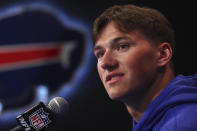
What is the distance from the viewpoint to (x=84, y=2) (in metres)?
2.36

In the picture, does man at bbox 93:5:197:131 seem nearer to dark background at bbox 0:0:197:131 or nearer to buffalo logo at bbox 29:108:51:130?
buffalo logo at bbox 29:108:51:130

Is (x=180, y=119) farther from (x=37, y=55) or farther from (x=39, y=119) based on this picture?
(x=37, y=55)

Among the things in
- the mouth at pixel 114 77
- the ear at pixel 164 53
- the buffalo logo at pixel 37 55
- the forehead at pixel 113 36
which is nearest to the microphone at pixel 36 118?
the mouth at pixel 114 77

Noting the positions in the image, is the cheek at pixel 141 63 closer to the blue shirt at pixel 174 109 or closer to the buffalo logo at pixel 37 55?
the blue shirt at pixel 174 109

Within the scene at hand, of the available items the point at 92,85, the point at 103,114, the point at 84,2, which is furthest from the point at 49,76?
the point at 84,2

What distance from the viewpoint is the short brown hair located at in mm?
1138

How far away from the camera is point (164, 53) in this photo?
3.76 ft

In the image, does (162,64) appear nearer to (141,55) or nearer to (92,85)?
(141,55)

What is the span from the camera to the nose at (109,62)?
1.05 metres

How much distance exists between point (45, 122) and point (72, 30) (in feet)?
4.78

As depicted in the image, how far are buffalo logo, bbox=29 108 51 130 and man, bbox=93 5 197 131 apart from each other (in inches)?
11.0

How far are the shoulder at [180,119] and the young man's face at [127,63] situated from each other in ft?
0.62

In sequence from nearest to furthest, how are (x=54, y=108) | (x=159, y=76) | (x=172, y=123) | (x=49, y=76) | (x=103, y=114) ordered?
(x=172, y=123), (x=54, y=108), (x=159, y=76), (x=49, y=76), (x=103, y=114)

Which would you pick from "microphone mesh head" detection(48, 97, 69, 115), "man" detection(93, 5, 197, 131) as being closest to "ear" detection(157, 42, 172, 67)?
"man" detection(93, 5, 197, 131)
